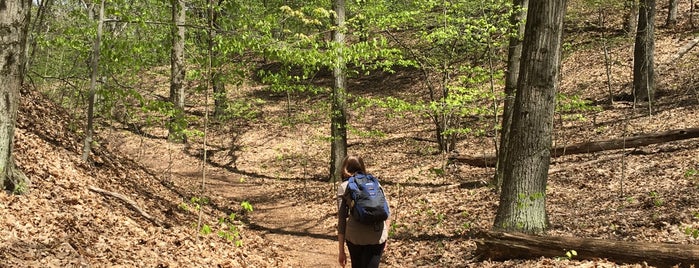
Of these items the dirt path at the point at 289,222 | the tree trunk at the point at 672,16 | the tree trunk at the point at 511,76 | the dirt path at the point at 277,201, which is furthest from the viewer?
the tree trunk at the point at 672,16

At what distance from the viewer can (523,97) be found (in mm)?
6480

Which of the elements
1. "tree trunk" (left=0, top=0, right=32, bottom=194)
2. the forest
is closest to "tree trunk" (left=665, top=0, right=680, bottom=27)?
the forest

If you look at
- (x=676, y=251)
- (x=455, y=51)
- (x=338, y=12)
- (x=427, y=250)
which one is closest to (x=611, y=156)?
(x=455, y=51)

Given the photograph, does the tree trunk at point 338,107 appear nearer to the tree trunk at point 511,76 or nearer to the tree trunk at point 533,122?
the tree trunk at point 511,76

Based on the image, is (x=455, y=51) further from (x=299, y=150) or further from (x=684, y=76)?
(x=684, y=76)

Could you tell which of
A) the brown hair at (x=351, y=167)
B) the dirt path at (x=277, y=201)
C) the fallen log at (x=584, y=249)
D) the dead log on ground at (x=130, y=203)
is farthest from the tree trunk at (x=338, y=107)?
the brown hair at (x=351, y=167)

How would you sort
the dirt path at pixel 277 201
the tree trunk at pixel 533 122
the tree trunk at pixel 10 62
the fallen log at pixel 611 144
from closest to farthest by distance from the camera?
the tree trunk at pixel 10 62 → the tree trunk at pixel 533 122 → the dirt path at pixel 277 201 → the fallen log at pixel 611 144

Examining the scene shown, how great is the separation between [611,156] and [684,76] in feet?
25.5

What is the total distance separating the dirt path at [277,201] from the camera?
31.3 feet

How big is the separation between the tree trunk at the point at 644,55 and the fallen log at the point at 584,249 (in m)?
10.9

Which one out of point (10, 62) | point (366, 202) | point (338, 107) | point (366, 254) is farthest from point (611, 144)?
point (10, 62)

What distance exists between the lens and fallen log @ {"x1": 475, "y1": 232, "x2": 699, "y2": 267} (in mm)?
5352

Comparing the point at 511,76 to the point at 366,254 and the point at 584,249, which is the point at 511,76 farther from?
the point at 366,254

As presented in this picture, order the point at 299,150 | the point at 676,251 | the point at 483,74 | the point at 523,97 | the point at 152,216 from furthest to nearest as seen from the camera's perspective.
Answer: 1. the point at 299,150
2. the point at 483,74
3. the point at 152,216
4. the point at 523,97
5. the point at 676,251
